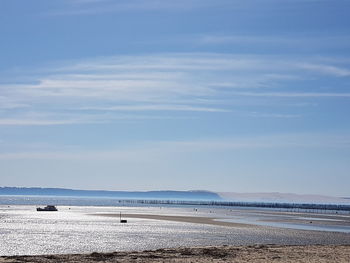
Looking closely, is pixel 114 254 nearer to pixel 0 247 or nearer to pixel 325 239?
pixel 0 247

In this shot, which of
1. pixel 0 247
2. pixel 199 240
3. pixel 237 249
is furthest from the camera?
pixel 199 240

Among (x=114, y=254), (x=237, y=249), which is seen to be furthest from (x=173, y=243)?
(x=114, y=254)

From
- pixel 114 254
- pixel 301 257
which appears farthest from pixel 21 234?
pixel 301 257

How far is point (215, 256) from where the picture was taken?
106 ft

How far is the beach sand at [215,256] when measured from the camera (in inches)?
1190

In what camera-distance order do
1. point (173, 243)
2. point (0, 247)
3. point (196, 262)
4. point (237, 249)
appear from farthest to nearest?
point (173, 243)
point (0, 247)
point (237, 249)
point (196, 262)

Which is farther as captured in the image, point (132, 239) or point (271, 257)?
point (132, 239)

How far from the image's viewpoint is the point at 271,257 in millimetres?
31953

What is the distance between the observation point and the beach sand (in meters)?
30.2

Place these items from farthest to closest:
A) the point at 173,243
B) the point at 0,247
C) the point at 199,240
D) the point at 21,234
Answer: the point at 21,234, the point at 199,240, the point at 173,243, the point at 0,247

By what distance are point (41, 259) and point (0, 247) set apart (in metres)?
11.2

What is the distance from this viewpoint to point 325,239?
5381cm

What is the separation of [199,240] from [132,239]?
5861mm

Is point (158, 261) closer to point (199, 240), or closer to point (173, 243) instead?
point (173, 243)
